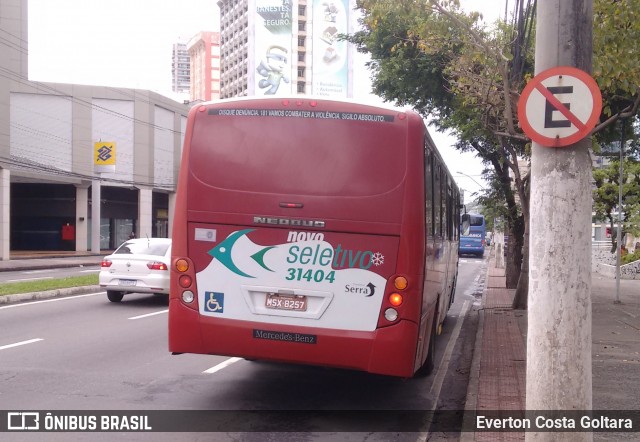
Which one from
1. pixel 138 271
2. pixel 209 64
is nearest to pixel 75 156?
pixel 138 271

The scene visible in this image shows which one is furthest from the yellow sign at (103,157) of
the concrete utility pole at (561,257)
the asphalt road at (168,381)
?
the concrete utility pole at (561,257)

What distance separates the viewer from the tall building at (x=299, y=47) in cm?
11225

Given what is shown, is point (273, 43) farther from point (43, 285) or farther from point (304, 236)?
point (304, 236)

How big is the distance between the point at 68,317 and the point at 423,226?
9.21 m

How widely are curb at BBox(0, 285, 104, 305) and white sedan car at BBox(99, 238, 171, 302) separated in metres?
1.98

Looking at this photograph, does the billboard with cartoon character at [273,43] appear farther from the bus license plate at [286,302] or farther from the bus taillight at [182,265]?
the bus license plate at [286,302]

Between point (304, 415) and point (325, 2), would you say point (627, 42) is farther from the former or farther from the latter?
point (325, 2)

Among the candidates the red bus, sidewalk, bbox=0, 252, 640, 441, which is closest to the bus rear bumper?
the red bus

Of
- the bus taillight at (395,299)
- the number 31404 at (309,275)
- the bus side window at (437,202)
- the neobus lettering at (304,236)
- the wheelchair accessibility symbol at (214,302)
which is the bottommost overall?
the wheelchair accessibility symbol at (214,302)

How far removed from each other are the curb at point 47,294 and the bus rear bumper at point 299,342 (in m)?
9.99

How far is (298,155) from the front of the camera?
676 cm

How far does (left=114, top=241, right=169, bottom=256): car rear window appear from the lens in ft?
52.0

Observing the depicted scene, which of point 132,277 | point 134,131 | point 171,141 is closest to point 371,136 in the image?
point 132,277

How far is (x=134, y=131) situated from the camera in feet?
164
